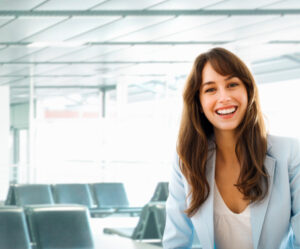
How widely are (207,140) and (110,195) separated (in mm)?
8372

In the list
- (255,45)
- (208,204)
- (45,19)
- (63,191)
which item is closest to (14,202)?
(63,191)

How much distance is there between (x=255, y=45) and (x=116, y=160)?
6872 millimetres

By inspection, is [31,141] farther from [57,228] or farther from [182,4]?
[57,228]

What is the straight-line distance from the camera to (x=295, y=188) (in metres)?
1.98

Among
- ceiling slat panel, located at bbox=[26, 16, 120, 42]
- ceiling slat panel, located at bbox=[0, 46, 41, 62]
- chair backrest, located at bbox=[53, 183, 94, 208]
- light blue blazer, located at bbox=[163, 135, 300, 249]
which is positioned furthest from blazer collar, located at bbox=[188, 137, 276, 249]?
ceiling slat panel, located at bbox=[0, 46, 41, 62]

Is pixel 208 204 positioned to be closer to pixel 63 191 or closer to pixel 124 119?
pixel 63 191

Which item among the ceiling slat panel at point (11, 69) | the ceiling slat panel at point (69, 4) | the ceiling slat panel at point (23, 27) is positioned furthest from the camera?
the ceiling slat panel at point (11, 69)

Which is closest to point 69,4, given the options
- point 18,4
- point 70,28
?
point 18,4

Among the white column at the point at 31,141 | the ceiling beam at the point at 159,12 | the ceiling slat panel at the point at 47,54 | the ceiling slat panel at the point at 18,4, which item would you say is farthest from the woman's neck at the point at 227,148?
the white column at the point at 31,141

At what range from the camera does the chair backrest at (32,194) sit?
8.01 metres

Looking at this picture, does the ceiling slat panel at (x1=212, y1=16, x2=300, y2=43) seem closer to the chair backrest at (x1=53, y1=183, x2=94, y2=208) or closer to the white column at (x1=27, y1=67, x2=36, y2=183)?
the chair backrest at (x1=53, y1=183, x2=94, y2=208)

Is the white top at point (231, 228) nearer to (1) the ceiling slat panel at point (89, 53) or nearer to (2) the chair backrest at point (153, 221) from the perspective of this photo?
(2) the chair backrest at point (153, 221)

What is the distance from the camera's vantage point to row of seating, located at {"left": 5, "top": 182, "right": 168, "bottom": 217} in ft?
26.5

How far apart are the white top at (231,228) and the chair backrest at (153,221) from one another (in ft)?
11.4
